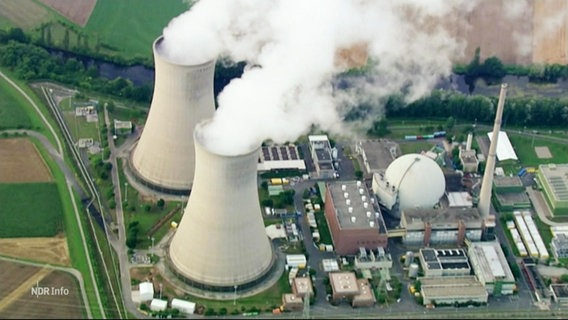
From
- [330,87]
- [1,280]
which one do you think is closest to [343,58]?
[330,87]

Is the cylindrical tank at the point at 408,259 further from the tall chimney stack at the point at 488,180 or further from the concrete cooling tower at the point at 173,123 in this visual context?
the concrete cooling tower at the point at 173,123

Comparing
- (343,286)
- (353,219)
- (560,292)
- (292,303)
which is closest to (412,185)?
(353,219)

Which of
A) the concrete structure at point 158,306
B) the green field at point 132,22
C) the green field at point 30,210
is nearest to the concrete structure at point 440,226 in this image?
the concrete structure at point 158,306

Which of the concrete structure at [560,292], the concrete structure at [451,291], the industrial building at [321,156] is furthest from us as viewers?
the industrial building at [321,156]

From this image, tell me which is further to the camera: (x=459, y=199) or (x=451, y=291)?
(x=459, y=199)

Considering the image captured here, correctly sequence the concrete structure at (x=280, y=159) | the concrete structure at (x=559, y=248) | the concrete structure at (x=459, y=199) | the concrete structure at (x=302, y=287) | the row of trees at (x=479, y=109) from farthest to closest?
the row of trees at (x=479, y=109) < the concrete structure at (x=280, y=159) < the concrete structure at (x=459, y=199) < the concrete structure at (x=559, y=248) < the concrete structure at (x=302, y=287)

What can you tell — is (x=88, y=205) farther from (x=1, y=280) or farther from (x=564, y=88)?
(x=564, y=88)

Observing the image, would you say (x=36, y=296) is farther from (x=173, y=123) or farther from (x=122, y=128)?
(x=122, y=128)
